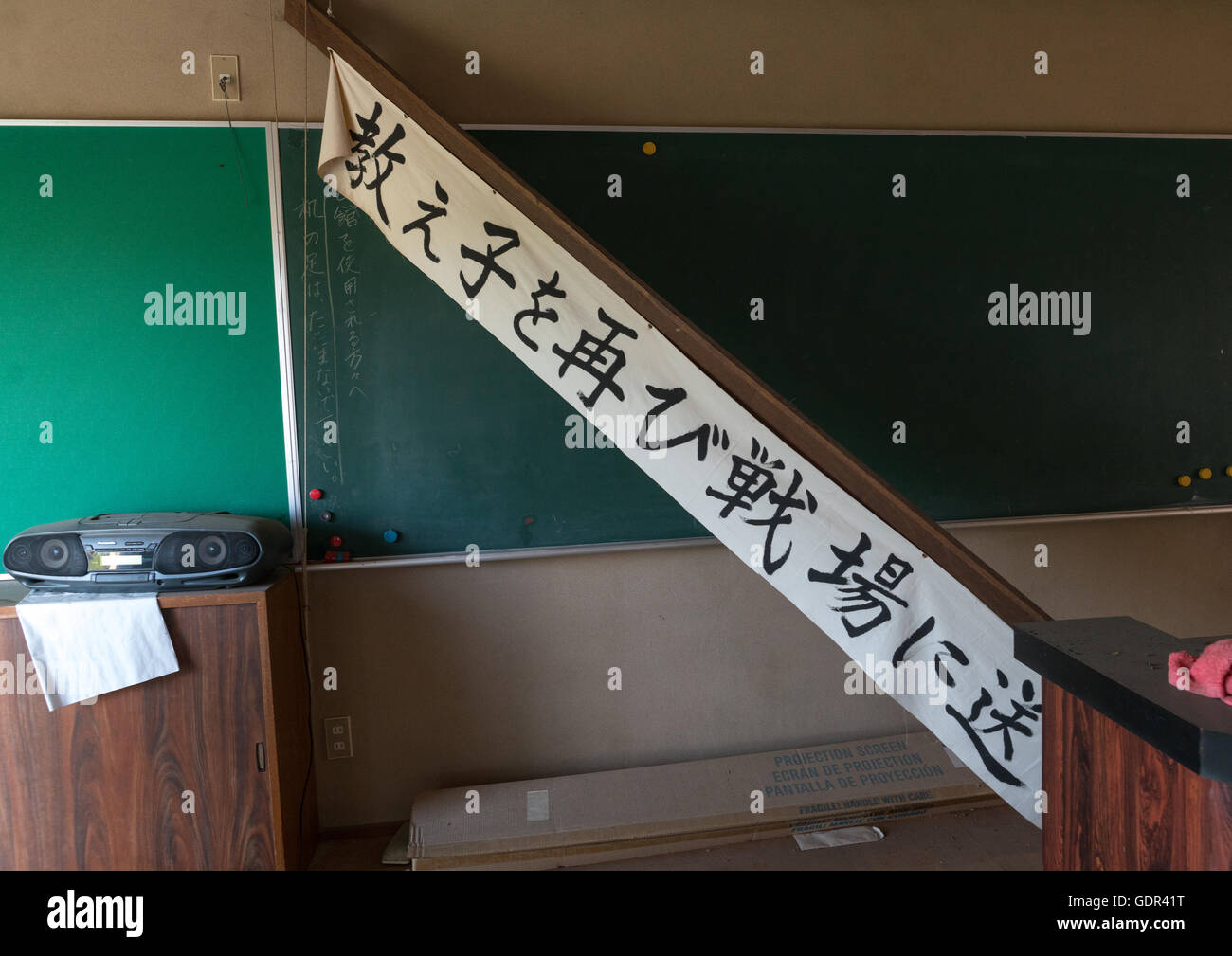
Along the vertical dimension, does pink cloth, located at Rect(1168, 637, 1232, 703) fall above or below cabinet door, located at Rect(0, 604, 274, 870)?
above

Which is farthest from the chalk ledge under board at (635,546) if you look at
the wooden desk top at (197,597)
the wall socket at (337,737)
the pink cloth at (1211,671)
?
the pink cloth at (1211,671)

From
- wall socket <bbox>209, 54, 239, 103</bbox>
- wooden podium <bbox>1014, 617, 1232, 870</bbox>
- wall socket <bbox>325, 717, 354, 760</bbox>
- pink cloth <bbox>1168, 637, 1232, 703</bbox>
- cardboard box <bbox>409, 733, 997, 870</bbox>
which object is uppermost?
wall socket <bbox>209, 54, 239, 103</bbox>

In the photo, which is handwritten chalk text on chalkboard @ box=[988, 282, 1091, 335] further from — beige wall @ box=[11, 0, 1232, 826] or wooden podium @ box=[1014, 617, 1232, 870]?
wooden podium @ box=[1014, 617, 1232, 870]

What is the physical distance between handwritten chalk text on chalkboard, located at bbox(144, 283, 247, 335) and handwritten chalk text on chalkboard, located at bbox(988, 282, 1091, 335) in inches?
101

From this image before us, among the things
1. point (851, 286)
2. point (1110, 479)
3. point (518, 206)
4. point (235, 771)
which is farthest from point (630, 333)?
point (1110, 479)

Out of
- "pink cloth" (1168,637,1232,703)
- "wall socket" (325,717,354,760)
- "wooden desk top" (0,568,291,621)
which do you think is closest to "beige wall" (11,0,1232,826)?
"wall socket" (325,717,354,760)

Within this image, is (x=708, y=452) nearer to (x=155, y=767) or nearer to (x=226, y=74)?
(x=155, y=767)

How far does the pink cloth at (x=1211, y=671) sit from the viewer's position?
0.84m

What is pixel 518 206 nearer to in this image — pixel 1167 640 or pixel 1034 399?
pixel 1167 640

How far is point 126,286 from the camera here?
7.49 feet

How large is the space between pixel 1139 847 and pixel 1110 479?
2.26 metres

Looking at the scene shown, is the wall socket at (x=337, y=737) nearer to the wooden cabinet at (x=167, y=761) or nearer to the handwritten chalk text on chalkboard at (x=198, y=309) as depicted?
the wooden cabinet at (x=167, y=761)

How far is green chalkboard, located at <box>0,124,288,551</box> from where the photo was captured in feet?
7.37

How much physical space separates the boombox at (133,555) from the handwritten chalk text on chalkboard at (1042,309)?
8.45ft
